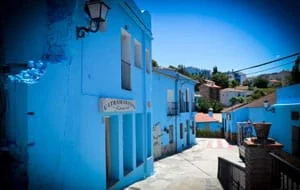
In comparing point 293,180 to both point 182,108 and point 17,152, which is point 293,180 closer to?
point 17,152

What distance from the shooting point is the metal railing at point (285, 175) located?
14.0 ft

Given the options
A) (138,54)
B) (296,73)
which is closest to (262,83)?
(296,73)

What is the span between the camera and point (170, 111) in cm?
2352

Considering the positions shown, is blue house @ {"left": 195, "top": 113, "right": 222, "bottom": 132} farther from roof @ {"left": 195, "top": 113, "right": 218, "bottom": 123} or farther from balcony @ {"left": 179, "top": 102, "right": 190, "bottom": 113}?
balcony @ {"left": 179, "top": 102, "right": 190, "bottom": 113}

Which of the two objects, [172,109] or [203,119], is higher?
[172,109]

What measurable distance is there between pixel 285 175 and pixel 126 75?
6453 millimetres

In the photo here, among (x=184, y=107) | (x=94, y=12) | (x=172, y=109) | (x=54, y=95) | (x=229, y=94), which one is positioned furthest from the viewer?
(x=229, y=94)

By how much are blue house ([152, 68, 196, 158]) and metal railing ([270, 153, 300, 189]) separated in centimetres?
1429

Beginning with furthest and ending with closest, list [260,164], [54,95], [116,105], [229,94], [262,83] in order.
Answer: [262,83]
[229,94]
[116,105]
[260,164]
[54,95]

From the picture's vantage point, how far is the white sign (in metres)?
7.01

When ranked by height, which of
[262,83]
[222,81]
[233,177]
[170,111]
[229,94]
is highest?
[222,81]

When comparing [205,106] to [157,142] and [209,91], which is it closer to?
[209,91]

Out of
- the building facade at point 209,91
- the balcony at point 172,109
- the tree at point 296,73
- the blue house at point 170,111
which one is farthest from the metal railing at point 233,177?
the building facade at point 209,91

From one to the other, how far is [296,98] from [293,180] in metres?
9.75
